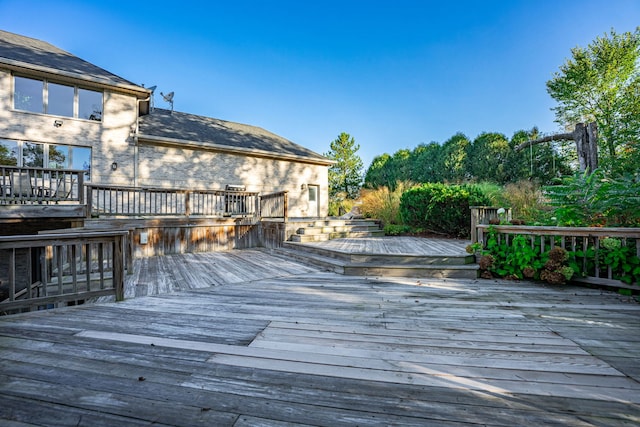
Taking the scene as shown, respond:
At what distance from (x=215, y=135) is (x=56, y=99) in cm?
512

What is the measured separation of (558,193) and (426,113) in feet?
51.7

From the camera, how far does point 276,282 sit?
4.12m

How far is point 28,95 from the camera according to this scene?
859 cm

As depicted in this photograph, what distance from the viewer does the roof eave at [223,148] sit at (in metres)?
9.81

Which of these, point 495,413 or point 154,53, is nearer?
point 495,413

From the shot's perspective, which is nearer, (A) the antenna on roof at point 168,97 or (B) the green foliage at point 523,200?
(B) the green foliage at point 523,200

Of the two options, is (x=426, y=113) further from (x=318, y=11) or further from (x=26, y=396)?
(x=26, y=396)

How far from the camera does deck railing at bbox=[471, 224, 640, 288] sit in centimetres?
341

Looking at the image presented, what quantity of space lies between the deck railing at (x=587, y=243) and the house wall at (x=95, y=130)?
1129 cm

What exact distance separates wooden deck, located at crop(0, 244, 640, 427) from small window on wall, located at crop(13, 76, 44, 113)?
31.4ft

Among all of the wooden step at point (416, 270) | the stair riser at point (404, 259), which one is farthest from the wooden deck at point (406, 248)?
the wooden step at point (416, 270)

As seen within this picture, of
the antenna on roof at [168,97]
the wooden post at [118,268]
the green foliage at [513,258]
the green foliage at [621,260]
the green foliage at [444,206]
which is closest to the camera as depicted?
the wooden post at [118,268]

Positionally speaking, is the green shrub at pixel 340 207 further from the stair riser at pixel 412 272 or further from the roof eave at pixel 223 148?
the stair riser at pixel 412 272

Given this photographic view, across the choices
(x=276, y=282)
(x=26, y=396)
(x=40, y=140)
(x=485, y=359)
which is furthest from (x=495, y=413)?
(x=40, y=140)
